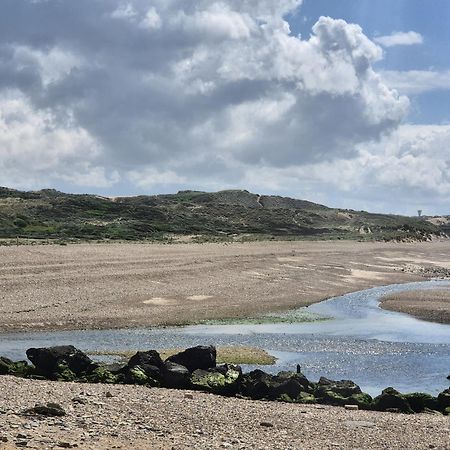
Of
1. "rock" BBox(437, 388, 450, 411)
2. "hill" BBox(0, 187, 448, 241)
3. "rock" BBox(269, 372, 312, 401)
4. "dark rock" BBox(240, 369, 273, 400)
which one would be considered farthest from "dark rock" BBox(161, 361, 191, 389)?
"hill" BBox(0, 187, 448, 241)

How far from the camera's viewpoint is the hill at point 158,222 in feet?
296

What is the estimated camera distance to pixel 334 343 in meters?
32.0

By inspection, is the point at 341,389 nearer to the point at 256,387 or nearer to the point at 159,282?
the point at 256,387

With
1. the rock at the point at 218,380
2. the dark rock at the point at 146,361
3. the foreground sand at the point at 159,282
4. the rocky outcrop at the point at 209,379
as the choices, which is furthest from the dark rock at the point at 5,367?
the foreground sand at the point at 159,282

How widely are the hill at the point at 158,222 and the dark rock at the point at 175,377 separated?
56.9 metres

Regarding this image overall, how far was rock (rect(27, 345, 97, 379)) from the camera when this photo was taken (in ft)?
71.3

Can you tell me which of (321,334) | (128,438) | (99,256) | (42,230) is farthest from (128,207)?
(128,438)

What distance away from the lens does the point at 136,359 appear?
21766 mm

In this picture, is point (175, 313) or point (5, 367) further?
point (175, 313)

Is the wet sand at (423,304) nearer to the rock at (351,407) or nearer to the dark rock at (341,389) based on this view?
the dark rock at (341,389)

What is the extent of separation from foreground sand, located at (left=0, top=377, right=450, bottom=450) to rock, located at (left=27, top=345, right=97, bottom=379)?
188 centimetres

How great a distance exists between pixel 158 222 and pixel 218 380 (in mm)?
93369

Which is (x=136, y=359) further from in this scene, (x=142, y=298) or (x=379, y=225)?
(x=379, y=225)

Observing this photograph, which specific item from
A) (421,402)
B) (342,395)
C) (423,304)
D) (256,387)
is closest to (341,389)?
(342,395)
